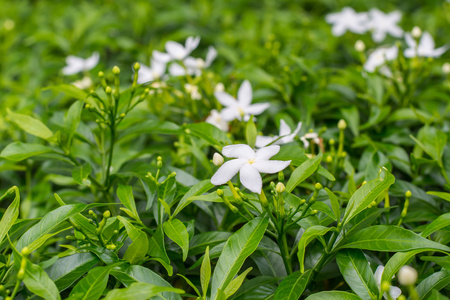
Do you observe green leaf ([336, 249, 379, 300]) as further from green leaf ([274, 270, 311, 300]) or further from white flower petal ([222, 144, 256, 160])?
white flower petal ([222, 144, 256, 160])

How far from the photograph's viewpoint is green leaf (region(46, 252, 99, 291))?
1.06m

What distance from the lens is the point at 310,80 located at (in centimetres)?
200

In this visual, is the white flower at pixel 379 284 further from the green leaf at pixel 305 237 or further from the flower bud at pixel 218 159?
the flower bud at pixel 218 159

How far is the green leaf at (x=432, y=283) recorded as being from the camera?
990mm

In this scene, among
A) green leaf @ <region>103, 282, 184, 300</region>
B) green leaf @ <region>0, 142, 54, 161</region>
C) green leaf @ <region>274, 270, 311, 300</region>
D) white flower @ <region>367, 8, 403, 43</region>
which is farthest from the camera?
white flower @ <region>367, 8, 403, 43</region>

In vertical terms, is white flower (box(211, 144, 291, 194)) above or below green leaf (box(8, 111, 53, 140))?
above

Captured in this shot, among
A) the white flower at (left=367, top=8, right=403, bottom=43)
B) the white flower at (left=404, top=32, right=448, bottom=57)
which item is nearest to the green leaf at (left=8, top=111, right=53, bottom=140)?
the white flower at (left=404, top=32, right=448, bottom=57)

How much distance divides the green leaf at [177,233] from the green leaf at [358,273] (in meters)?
0.43

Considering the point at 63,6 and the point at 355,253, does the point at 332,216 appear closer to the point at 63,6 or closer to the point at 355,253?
the point at 355,253

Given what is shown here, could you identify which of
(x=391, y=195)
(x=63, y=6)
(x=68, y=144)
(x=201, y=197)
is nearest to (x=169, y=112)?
(x=68, y=144)

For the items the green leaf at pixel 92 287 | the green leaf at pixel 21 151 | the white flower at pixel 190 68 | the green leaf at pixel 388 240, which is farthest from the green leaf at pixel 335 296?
the white flower at pixel 190 68

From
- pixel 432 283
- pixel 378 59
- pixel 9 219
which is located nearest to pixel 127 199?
pixel 9 219

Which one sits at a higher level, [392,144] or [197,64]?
[197,64]

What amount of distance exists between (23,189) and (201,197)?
1.11 metres
